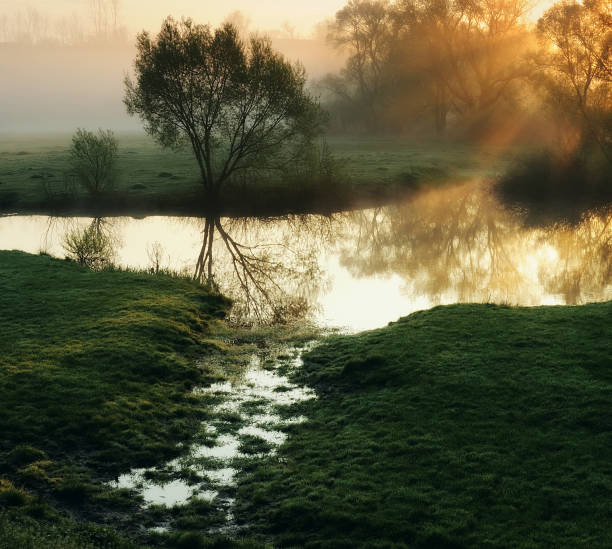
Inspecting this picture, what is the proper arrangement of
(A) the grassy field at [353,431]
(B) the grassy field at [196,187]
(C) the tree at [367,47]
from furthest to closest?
1. (C) the tree at [367,47]
2. (B) the grassy field at [196,187]
3. (A) the grassy field at [353,431]

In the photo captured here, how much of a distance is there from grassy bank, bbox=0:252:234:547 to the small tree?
27.4 meters

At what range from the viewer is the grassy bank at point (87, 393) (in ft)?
41.0

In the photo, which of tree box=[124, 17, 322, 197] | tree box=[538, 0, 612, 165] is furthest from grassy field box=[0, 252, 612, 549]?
tree box=[538, 0, 612, 165]

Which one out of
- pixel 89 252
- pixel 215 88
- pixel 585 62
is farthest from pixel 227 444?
pixel 585 62

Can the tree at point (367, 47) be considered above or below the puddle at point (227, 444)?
above

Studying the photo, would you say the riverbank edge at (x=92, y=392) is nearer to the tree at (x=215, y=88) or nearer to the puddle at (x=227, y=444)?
the puddle at (x=227, y=444)

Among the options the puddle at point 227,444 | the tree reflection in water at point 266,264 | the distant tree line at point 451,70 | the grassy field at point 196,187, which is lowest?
the puddle at point 227,444

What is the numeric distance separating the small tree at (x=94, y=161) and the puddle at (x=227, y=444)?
37.5m

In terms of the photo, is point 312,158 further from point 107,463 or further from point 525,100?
point 525,100

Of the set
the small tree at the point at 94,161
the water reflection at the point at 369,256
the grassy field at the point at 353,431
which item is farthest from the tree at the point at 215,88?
the grassy field at the point at 353,431

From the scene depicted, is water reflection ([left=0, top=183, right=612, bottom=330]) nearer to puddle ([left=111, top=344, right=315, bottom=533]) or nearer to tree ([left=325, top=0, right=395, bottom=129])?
puddle ([left=111, top=344, right=315, bottom=533])

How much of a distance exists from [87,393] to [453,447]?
8.83m

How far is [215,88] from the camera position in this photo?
47.8 m

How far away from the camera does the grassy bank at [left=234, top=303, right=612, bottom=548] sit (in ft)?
36.7
